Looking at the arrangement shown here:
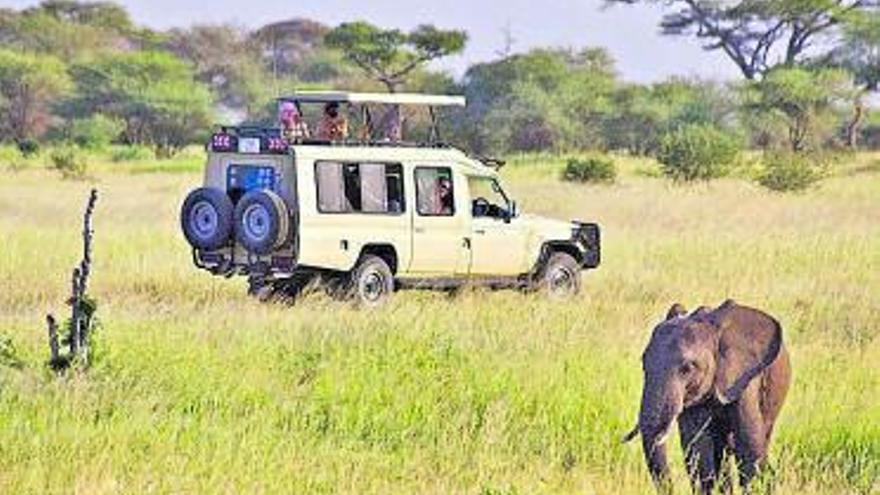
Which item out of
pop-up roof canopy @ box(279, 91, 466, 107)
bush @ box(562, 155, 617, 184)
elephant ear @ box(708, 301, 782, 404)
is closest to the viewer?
elephant ear @ box(708, 301, 782, 404)

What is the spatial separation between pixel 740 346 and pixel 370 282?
27.6ft

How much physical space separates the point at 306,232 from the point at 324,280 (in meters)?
0.72

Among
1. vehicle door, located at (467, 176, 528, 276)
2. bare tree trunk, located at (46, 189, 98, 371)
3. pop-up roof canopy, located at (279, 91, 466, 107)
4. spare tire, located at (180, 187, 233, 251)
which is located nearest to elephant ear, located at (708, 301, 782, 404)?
bare tree trunk, located at (46, 189, 98, 371)

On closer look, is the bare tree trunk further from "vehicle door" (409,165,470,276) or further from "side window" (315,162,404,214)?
"vehicle door" (409,165,470,276)

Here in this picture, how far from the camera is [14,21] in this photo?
75188 millimetres

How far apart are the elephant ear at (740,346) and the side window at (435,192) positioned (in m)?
8.44

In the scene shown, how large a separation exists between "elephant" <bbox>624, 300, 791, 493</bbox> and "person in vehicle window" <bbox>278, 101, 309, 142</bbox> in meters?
8.34

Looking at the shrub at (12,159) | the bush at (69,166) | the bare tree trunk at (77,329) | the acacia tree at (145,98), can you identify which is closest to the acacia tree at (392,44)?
the acacia tree at (145,98)

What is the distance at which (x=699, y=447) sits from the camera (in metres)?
7.48

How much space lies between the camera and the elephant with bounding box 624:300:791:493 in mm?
6797

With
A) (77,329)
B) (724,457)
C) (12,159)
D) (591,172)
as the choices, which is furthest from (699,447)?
(12,159)

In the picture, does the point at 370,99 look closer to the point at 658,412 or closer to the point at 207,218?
the point at 207,218

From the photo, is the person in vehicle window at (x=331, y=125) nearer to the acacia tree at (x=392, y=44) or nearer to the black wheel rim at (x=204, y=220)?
the black wheel rim at (x=204, y=220)

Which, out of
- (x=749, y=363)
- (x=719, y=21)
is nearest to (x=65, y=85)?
(x=719, y=21)
